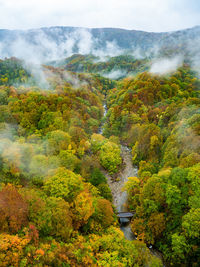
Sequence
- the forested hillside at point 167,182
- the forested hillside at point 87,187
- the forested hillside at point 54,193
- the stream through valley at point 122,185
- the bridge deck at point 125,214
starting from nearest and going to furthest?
the forested hillside at point 54,193 < the forested hillside at point 87,187 < the forested hillside at point 167,182 < the stream through valley at point 122,185 < the bridge deck at point 125,214

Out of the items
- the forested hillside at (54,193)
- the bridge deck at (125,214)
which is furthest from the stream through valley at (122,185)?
the forested hillside at (54,193)

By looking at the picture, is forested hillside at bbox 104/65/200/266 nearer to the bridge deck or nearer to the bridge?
the bridge deck

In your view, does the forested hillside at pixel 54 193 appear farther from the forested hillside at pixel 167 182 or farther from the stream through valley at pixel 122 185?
the forested hillside at pixel 167 182

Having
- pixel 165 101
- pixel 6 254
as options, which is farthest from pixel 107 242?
pixel 165 101

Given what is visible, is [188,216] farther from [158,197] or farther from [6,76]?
[6,76]

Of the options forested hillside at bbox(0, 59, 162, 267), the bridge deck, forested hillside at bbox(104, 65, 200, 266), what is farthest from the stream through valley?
forested hillside at bbox(0, 59, 162, 267)

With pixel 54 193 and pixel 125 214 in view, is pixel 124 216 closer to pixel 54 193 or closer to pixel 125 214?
pixel 125 214

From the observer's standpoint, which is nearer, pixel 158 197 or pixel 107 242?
pixel 107 242

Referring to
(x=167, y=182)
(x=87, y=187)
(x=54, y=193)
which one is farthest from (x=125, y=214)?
(x=54, y=193)
